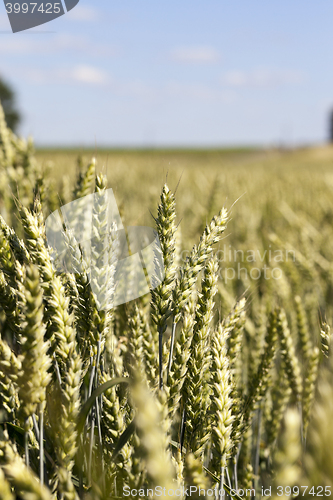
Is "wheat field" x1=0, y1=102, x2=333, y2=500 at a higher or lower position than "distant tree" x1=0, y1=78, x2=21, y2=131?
lower

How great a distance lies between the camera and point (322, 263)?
2428mm

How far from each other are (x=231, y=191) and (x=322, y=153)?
1705 inches

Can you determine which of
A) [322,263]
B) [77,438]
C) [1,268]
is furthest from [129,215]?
[77,438]

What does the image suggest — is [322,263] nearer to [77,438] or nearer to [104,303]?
[104,303]
